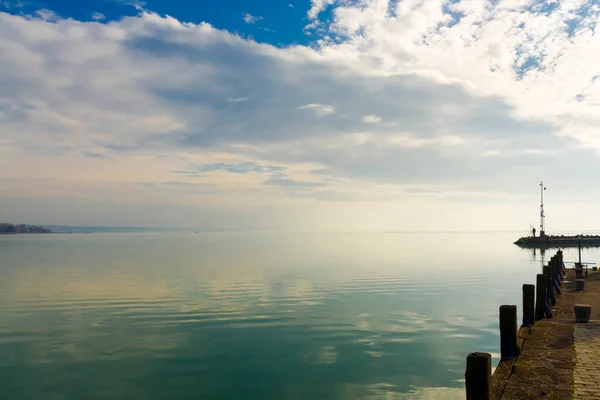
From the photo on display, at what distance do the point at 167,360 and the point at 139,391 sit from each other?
3.57m

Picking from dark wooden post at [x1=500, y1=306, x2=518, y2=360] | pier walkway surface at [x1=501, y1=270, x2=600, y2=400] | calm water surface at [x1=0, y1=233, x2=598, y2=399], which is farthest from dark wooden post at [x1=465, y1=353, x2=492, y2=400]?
calm water surface at [x1=0, y1=233, x2=598, y2=399]

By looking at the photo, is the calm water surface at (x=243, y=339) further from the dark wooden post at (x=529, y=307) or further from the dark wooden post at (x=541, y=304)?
the dark wooden post at (x=541, y=304)

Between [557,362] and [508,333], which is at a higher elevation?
[508,333]

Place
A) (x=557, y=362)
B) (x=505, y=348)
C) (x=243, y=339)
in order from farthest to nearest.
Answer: (x=243, y=339), (x=505, y=348), (x=557, y=362)

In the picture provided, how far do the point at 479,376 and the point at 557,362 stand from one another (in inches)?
224

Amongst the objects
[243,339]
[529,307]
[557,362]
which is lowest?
[243,339]

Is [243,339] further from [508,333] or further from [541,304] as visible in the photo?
[541,304]

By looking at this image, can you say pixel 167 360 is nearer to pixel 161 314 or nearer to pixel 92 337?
pixel 92 337

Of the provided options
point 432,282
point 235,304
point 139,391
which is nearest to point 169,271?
point 235,304

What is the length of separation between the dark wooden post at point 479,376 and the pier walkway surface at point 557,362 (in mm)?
2011

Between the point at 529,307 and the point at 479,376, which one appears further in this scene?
the point at 529,307

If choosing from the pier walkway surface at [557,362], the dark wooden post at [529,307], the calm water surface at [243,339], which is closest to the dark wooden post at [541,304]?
the pier walkway surface at [557,362]

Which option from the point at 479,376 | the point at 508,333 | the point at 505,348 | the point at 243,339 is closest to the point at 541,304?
the point at 508,333

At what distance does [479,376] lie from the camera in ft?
29.5
